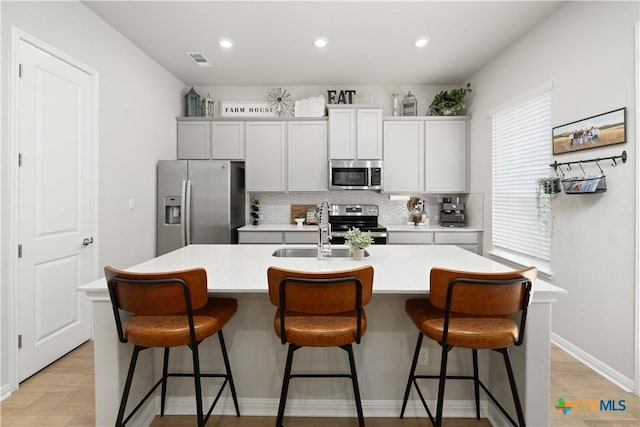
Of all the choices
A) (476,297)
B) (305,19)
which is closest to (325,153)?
(305,19)

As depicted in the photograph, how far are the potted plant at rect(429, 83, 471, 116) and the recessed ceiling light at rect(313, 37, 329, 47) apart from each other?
182cm

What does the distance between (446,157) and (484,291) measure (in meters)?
3.40

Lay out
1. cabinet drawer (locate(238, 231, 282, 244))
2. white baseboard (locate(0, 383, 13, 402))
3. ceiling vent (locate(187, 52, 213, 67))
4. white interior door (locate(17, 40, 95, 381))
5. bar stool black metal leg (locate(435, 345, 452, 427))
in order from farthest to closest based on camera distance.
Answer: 1. cabinet drawer (locate(238, 231, 282, 244))
2. ceiling vent (locate(187, 52, 213, 67))
3. white interior door (locate(17, 40, 95, 381))
4. white baseboard (locate(0, 383, 13, 402))
5. bar stool black metal leg (locate(435, 345, 452, 427))

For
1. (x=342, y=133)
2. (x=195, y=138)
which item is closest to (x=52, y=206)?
(x=195, y=138)

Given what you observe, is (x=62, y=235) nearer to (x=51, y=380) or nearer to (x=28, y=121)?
(x=28, y=121)

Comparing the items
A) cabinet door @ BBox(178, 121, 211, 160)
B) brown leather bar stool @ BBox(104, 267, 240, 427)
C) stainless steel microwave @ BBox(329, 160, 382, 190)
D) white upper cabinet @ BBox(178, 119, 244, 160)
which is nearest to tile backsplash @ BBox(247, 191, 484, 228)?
stainless steel microwave @ BBox(329, 160, 382, 190)

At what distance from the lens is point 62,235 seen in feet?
8.68

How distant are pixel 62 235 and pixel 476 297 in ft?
9.54

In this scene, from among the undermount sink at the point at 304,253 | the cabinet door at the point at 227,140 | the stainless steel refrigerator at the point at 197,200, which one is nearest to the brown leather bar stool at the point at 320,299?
the undermount sink at the point at 304,253

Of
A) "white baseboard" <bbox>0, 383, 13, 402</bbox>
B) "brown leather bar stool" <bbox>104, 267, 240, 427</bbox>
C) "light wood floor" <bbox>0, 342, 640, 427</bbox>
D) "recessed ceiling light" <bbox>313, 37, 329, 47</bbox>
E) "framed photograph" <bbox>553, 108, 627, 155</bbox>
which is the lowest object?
"light wood floor" <bbox>0, 342, 640, 427</bbox>

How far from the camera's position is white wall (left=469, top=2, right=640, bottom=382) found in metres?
2.21

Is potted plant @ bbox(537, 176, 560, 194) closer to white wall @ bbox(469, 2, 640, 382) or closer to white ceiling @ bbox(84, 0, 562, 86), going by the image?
white wall @ bbox(469, 2, 640, 382)

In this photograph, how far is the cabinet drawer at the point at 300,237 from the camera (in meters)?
4.24

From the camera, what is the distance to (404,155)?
4.50 meters
